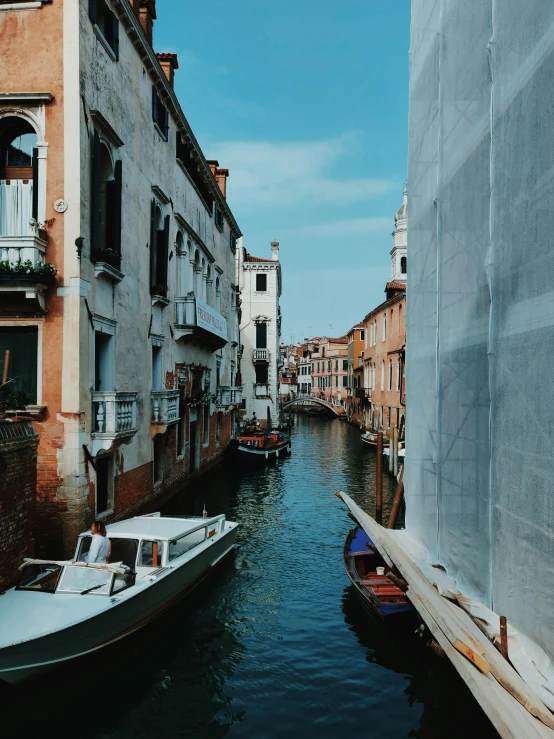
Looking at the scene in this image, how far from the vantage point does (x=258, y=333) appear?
123 feet

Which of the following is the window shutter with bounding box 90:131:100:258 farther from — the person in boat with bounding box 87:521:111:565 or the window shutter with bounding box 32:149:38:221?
the person in boat with bounding box 87:521:111:565

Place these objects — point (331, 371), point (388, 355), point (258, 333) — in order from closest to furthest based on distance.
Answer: point (388, 355), point (258, 333), point (331, 371)

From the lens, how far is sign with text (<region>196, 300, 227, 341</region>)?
15758 mm

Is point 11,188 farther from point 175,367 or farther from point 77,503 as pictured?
point 175,367

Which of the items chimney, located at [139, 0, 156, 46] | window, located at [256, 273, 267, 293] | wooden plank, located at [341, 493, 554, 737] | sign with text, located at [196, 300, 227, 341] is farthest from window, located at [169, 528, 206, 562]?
window, located at [256, 273, 267, 293]

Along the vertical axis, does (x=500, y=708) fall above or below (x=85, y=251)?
below

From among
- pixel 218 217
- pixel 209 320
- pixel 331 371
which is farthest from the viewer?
pixel 331 371

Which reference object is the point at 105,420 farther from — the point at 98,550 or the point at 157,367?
the point at 157,367

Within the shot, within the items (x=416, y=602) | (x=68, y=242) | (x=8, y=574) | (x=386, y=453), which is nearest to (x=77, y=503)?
(x=8, y=574)

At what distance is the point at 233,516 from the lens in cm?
1427

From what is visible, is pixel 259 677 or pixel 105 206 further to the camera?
pixel 105 206

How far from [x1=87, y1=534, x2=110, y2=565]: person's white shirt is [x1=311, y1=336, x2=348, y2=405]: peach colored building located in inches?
2019

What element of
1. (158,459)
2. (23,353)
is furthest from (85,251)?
(158,459)

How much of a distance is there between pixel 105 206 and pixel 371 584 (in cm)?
715
